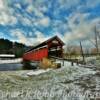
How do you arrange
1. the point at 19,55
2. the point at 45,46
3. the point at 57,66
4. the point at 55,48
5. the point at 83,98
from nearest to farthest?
the point at 83,98 < the point at 57,66 < the point at 45,46 < the point at 55,48 < the point at 19,55

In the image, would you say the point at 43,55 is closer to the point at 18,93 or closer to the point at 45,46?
the point at 45,46

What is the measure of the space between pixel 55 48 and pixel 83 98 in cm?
2766

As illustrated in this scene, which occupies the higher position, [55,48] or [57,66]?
[55,48]

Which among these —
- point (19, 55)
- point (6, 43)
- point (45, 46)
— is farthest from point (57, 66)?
point (6, 43)

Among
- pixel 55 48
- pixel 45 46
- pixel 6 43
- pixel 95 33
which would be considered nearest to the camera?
pixel 45 46

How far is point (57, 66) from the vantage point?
854 inches

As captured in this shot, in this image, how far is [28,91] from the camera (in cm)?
993

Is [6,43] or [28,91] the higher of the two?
[6,43]

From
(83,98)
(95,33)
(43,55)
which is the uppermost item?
(95,33)

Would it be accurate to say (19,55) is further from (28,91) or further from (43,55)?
(28,91)

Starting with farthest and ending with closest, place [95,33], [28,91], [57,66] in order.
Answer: [95,33] < [57,66] < [28,91]

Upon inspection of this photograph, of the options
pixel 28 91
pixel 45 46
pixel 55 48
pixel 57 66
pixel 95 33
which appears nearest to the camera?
A: pixel 28 91

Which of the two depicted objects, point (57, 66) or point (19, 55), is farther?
point (19, 55)

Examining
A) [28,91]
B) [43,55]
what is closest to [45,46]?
[43,55]
